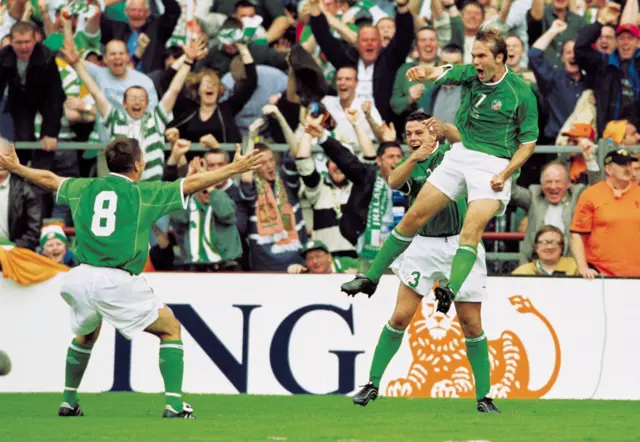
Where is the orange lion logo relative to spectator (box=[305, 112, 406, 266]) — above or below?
below

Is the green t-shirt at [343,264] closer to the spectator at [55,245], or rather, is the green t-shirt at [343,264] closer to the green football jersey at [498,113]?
the spectator at [55,245]

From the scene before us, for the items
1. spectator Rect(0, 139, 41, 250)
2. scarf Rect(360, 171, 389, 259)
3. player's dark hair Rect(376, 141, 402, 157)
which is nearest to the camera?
player's dark hair Rect(376, 141, 402, 157)

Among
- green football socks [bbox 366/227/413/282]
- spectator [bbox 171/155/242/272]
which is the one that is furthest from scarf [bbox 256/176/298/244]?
green football socks [bbox 366/227/413/282]

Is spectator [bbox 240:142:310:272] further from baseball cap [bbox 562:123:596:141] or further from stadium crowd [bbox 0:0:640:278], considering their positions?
baseball cap [bbox 562:123:596:141]

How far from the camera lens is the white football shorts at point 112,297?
9.99m

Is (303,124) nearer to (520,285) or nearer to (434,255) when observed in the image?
(520,285)

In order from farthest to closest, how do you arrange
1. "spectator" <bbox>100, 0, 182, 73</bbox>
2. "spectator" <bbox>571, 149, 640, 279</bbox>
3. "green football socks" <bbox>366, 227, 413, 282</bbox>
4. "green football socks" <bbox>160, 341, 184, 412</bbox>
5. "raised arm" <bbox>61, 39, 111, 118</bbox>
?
1. "spectator" <bbox>100, 0, 182, 73</bbox>
2. "raised arm" <bbox>61, 39, 111, 118</bbox>
3. "spectator" <bbox>571, 149, 640, 279</bbox>
4. "green football socks" <bbox>366, 227, 413, 282</bbox>
5. "green football socks" <bbox>160, 341, 184, 412</bbox>

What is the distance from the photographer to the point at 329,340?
1351 cm

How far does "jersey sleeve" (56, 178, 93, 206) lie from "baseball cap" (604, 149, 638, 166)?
5.89 meters

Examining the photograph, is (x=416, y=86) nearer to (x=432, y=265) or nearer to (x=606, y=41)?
(x=606, y=41)

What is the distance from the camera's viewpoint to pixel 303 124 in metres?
15.5

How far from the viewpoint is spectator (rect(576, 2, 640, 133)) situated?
611 inches

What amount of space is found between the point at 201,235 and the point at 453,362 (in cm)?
296

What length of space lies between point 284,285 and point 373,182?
1.58 meters
